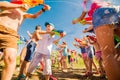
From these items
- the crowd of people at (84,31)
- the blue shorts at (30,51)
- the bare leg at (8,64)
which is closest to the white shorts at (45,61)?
the crowd of people at (84,31)

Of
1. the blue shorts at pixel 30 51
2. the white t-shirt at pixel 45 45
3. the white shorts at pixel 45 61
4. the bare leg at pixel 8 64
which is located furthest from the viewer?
the blue shorts at pixel 30 51

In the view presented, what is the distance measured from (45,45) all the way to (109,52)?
4441 mm

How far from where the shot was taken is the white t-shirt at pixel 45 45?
7.40 metres

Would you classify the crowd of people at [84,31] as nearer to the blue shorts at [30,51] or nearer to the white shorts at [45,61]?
the white shorts at [45,61]

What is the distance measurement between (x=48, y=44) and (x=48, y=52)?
315 millimetres

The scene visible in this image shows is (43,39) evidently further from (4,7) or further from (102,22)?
(102,22)

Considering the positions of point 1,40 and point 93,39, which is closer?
point 1,40

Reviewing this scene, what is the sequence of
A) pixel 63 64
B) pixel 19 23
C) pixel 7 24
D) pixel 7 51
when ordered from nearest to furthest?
pixel 7 51
pixel 7 24
pixel 19 23
pixel 63 64

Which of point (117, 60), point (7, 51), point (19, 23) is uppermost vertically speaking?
point (19, 23)

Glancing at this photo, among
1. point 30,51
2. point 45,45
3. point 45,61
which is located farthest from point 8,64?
point 30,51

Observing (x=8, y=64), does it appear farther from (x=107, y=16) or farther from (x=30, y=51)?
(x=30, y=51)

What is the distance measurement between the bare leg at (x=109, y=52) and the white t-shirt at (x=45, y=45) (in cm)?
414

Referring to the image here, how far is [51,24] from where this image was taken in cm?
793

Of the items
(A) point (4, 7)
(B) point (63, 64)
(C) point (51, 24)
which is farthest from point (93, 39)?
(A) point (4, 7)
